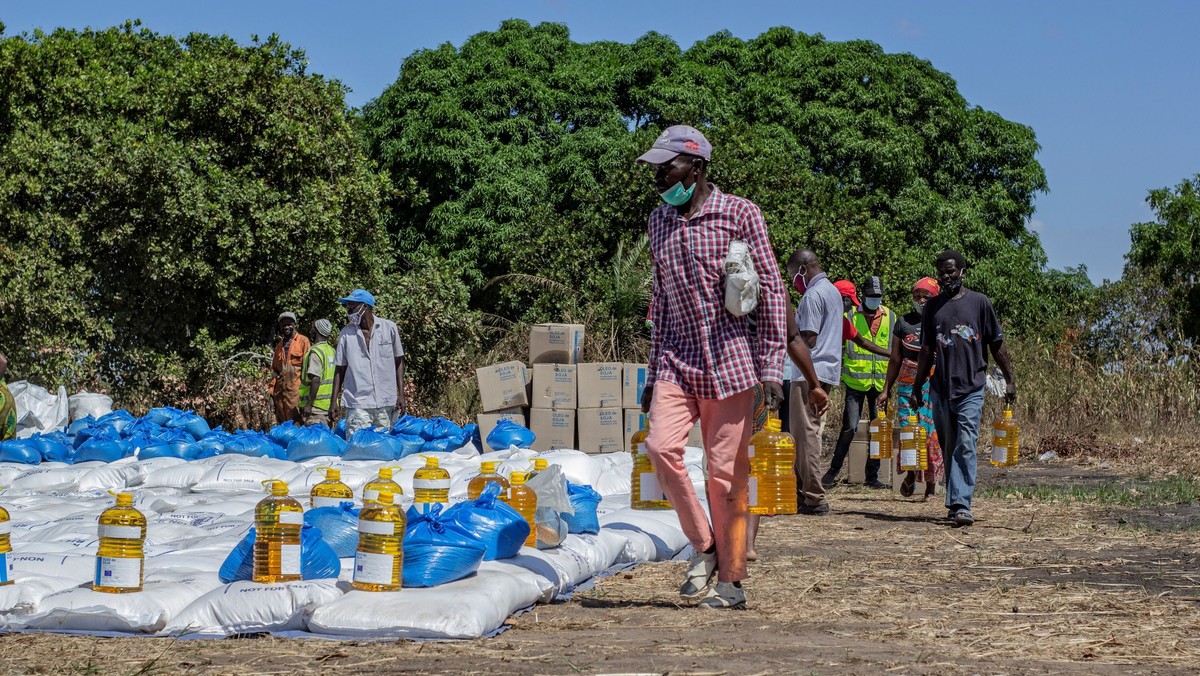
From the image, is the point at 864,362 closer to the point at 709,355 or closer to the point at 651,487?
the point at 651,487

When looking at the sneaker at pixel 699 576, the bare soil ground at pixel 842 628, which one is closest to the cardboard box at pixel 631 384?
the bare soil ground at pixel 842 628

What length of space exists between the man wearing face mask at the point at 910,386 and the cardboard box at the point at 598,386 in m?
2.94

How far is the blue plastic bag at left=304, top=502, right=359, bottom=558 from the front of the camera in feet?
19.4

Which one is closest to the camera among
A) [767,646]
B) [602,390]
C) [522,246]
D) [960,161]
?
[767,646]

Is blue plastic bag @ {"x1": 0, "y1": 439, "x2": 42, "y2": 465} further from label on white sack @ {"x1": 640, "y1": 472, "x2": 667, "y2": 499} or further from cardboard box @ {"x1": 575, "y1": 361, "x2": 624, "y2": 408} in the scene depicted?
label on white sack @ {"x1": 640, "y1": 472, "x2": 667, "y2": 499}

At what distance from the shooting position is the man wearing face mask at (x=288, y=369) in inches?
561

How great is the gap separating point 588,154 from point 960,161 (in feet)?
37.2

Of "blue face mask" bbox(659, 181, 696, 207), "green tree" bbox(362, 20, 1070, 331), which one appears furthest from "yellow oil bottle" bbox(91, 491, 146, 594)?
"green tree" bbox(362, 20, 1070, 331)

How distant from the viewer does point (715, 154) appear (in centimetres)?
2236

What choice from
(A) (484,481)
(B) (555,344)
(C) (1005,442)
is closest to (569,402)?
(B) (555,344)

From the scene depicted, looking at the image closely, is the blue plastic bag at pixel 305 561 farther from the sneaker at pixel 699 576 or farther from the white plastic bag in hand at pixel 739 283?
the white plastic bag in hand at pixel 739 283

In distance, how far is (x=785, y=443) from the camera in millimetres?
7246

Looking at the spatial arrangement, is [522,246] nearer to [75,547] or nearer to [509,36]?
[509,36]

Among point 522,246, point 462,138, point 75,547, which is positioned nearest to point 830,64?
point 462,138
